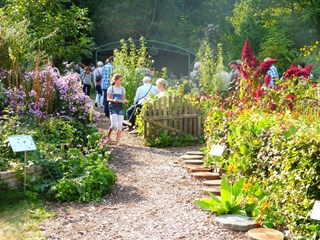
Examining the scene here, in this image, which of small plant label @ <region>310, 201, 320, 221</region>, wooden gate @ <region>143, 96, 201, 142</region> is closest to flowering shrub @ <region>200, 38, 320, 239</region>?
small plant label @ <region>310, 201, 320, 221</region>

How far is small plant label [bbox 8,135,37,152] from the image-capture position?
21.5 feet

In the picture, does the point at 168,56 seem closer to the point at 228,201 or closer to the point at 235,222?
the point at 228,201

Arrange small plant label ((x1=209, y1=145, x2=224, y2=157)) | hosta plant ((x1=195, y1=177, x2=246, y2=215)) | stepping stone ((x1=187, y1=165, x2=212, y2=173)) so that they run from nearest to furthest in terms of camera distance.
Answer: hosta plant ((x1=195, y1=177, x2=246, y2=215))
small plant label ((x1=209, y1=145, x2=224, y2=157))
stepping stone ((x1=187, y1=165, x2=212, y2=173))

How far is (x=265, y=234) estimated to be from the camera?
205 inches

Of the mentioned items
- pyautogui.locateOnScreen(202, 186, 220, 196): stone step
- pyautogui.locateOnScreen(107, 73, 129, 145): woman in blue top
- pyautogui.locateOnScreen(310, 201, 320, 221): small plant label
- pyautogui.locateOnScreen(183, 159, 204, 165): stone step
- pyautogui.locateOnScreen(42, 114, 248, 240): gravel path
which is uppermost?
pyautogui.locateOnScreen(107, 73, 129, 145): woman in blue top

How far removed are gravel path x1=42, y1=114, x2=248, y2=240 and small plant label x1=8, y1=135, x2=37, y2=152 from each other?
0.79 meters

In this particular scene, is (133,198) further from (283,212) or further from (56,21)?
(56,21)

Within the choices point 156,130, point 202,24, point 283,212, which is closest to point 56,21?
point 156,130

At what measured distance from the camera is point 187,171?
8.46 m

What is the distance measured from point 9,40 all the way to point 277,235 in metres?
7.07

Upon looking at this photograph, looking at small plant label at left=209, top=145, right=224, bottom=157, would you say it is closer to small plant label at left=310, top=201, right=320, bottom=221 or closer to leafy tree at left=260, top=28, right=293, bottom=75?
small plant label at left=310, top=201, right=320, bottom=221

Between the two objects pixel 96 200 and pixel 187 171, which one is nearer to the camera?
pixel 96 200

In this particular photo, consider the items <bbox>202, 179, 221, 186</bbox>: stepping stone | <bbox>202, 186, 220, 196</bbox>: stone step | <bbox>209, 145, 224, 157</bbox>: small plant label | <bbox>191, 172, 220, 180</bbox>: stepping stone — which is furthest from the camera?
<bbox>191, 172, 220, 180</bbox>: stepping stone

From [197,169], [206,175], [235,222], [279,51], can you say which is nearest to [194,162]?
[197,169]
